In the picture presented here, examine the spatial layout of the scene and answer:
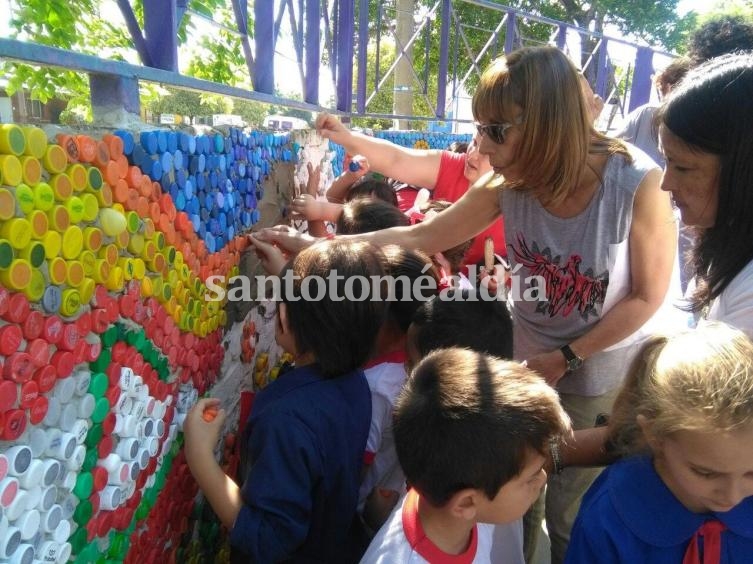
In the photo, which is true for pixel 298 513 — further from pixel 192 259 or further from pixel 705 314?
pixel 705 314

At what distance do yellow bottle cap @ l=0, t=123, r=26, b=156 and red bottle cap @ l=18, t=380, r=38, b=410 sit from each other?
0.30 metres

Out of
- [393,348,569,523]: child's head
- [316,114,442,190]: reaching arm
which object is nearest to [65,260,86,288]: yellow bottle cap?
[393,348,569,523]: child's head

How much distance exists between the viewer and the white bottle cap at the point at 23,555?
0.80 m

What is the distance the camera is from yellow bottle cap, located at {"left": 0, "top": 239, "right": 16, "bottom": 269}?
0.73m

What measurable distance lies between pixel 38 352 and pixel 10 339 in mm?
59

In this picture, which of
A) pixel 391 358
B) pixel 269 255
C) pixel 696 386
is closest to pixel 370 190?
pixel 269 255

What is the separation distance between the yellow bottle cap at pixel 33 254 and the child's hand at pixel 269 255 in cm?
95

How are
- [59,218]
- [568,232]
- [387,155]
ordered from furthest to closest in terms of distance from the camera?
[387,155] < [568,232] < [59,218]

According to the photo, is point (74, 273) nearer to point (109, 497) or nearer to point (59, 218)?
point (59, 218)

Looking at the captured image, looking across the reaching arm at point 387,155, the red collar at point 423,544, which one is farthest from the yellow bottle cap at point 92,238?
the reaching arm at point 387,155

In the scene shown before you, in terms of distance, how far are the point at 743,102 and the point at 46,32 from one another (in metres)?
2.17

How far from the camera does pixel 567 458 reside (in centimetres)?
137

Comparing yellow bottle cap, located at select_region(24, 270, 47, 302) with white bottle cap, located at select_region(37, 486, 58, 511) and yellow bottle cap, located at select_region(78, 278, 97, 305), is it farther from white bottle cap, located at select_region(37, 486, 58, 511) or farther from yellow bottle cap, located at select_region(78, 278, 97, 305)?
white bottle cap, located at select_region(37, 486, 58, 511)

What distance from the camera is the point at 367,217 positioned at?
7.11 feet
